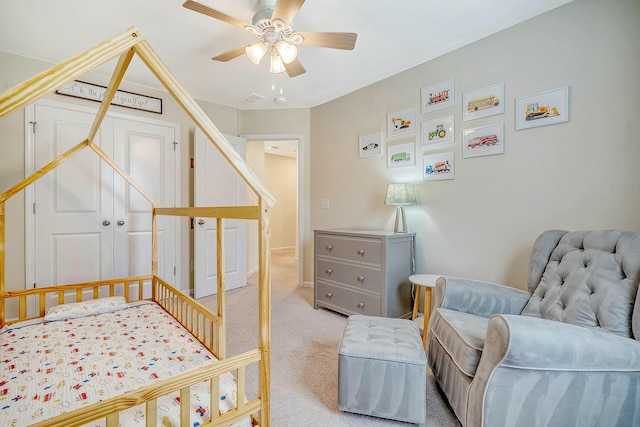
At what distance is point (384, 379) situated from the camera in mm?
1332

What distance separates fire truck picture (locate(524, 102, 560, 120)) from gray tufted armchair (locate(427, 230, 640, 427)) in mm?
828

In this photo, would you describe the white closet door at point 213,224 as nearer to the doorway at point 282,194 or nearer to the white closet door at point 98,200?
the white closet door at point 98,200

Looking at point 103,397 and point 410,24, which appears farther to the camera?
point 410,24

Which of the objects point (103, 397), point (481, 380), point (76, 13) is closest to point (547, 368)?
point (481, 380)

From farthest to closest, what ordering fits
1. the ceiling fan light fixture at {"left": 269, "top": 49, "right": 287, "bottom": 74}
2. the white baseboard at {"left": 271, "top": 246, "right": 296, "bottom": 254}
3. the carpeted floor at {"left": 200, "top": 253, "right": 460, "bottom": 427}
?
the white baseboard at {"left": 271, "top": 246, "right": 296, "bottom": 254} → the ceiling fan light fixture at {"left": 269, "top": 49, "right": 287, "bottom": 74} → the carpeted floor at {"left": 200, "top": 253, "right": 460, "bottom": 427}

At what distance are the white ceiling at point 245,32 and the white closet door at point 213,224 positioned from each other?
918mm

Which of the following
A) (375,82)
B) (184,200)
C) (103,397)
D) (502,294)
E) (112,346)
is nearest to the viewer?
(103,397)

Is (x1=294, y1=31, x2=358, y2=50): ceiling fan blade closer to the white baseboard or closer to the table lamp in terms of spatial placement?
the table lamp

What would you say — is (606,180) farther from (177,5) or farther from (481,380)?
(177,5)

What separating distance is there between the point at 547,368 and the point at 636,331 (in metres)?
0.49

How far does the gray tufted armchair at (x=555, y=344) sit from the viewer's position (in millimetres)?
1011

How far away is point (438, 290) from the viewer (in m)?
1.77

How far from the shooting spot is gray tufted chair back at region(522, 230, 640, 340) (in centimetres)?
123

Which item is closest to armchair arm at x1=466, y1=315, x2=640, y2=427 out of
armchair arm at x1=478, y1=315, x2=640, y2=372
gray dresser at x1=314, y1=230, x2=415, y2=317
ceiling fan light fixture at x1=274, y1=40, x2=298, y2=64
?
armchair arm at x1=478, y1=315, x2=640, y2=372
